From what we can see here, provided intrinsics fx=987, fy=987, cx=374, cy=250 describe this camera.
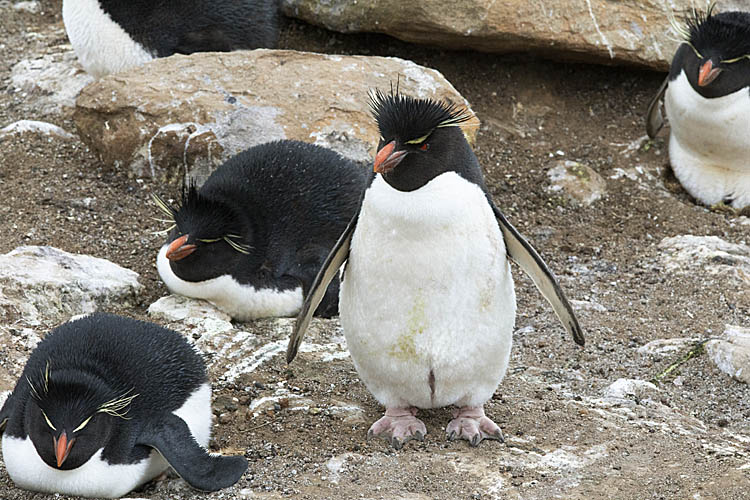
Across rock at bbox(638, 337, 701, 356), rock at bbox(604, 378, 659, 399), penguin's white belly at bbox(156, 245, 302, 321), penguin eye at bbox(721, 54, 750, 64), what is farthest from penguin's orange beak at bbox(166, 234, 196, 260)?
penguin eye at bbox(721, 54, 750, 64)

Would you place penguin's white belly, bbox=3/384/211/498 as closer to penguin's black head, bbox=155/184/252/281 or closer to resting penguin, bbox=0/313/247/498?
resting penguin, bbox=0/313/247/498

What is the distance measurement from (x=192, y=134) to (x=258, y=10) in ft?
4.73

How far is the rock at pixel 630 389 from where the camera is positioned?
13.1 feet

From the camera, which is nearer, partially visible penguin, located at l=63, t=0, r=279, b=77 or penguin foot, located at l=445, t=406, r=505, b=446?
penguin foot, located at l=445, t=406, r=505, b=446

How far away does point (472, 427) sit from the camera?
11.6ft

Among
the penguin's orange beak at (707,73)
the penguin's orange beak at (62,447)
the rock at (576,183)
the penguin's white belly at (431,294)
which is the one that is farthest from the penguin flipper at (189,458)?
the penguin's orange beak at (707,73)

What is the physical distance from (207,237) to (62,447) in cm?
186

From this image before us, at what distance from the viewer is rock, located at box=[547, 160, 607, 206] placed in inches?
244

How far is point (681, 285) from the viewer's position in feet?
16.9

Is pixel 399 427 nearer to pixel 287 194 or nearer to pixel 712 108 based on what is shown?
pixel 287 194

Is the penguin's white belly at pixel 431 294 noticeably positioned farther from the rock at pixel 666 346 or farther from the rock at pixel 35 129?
the rock at pixel 35 129

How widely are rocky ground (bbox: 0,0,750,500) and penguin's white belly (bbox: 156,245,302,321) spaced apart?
9 cm

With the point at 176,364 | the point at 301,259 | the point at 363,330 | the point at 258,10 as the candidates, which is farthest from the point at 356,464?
the point at 258,10

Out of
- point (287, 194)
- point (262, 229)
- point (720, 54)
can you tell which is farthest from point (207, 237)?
point (720, 54)
